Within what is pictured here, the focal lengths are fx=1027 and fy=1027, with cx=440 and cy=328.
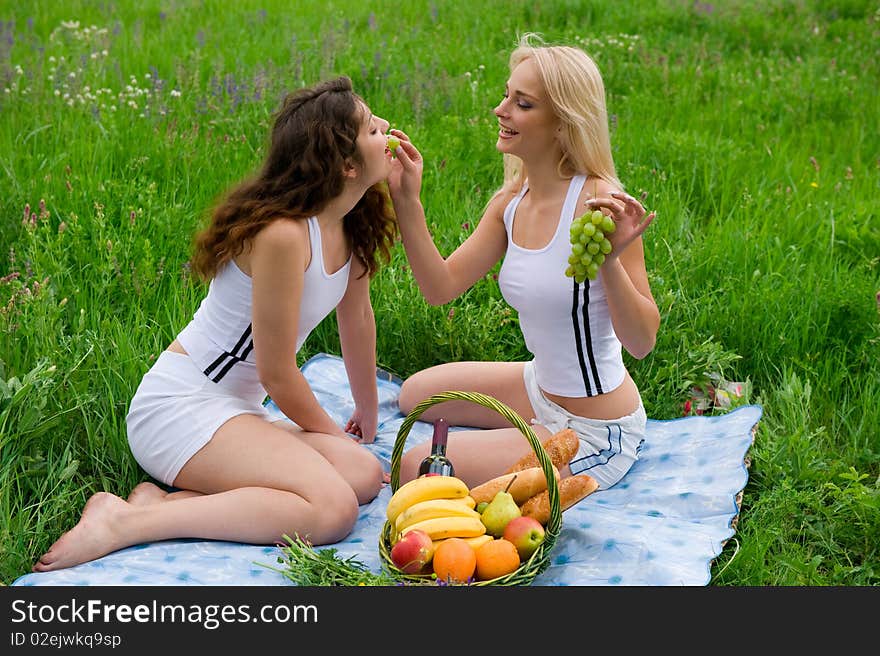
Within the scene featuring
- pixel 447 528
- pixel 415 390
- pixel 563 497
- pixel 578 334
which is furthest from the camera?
pixel 415 390

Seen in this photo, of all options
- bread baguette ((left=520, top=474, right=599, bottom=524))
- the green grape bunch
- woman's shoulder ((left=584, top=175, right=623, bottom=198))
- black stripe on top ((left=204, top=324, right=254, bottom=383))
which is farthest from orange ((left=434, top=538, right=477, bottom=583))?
woman's shoulder ((left=584, top=175, right=623, bottom=198))

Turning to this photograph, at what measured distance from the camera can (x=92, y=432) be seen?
3426 mm

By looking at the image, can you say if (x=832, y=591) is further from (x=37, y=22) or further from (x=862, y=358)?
(x=37, y=22)

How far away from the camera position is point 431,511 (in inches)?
110

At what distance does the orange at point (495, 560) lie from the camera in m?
2.67

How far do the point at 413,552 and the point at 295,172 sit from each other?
1207 mm

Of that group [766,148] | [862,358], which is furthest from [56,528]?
[766,148]

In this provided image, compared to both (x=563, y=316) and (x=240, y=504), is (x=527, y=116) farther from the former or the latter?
(x=240, y=504)

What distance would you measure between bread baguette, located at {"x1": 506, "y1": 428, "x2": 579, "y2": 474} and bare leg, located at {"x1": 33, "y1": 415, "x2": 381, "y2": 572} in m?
0.54

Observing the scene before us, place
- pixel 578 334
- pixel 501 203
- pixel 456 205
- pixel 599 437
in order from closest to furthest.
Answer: pixel 578 334 → pixel 599 437 → pixel 501 203 → pixel 456 205

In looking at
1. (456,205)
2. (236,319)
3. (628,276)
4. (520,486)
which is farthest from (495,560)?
(456,205)

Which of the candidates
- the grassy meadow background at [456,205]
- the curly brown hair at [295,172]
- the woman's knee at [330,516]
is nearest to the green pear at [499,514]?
the woman's knee at [330,516]

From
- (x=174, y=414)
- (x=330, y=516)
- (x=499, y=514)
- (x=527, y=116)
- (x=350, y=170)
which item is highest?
(x=527, y=116)

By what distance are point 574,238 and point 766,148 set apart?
3408 millimetres
